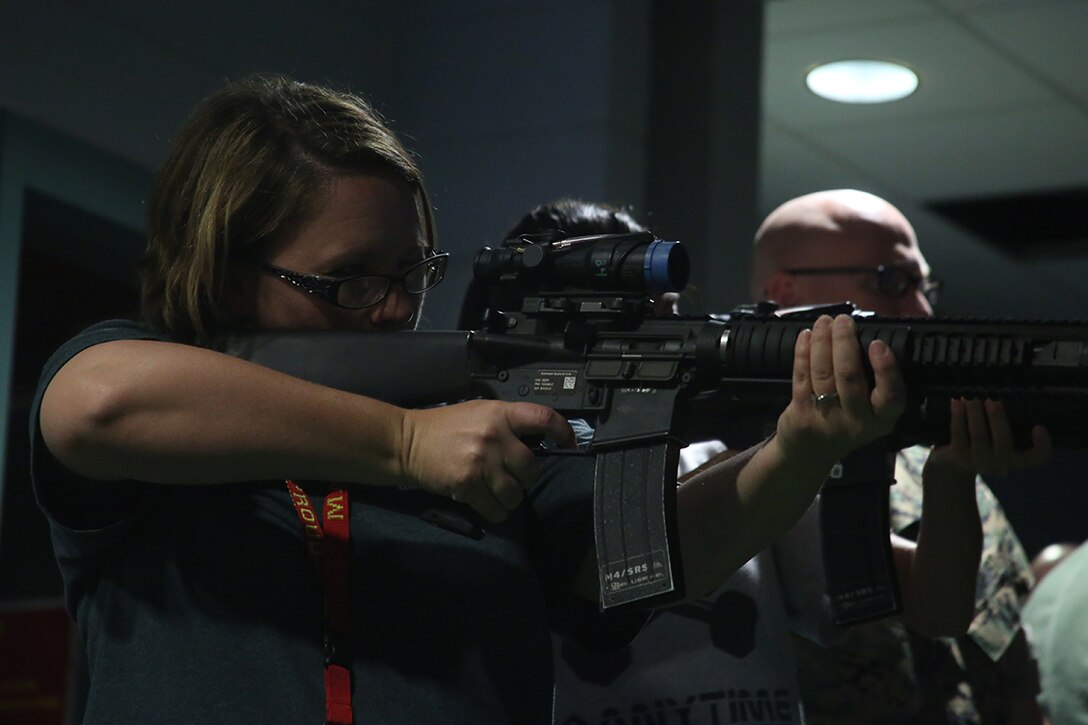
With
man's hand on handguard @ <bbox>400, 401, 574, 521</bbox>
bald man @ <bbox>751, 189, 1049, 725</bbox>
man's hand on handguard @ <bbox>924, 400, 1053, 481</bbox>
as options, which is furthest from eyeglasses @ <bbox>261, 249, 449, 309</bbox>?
bald man @ <bbox>751, 189, 1049, 725</bbox>

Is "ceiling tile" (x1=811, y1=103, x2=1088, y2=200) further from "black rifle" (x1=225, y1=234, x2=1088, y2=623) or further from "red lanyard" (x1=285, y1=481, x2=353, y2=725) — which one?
"red lanyard" (x1=285, y1=481, x2=353, y2=725)

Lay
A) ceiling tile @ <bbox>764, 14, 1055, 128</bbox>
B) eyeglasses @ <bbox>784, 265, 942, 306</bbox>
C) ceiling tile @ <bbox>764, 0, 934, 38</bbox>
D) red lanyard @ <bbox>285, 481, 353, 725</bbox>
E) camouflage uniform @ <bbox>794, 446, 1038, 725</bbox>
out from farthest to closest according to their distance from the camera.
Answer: ceiling tile @ <bbox>764, 14, 1055, 128</bbox>, ceiling tile @ <bbox>764, 0, 934, 38</bbox>, eyeglasses @ <bbox>784, 265, 942, 306</bbox>, camouflage uniform @ <bbox>794, 446, 1038, 725</bbox>, red lanyard @ <bbox>285, 481, 353, 725</bbox>

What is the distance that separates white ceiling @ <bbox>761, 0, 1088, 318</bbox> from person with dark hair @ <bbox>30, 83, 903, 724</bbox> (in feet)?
9.62

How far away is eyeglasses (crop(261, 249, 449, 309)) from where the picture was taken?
4.47 feet

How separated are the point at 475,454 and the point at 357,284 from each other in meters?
0.26

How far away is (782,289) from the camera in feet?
7.52

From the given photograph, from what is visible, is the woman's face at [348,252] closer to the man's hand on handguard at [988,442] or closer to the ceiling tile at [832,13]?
the man's hand on handguard at [988,442]

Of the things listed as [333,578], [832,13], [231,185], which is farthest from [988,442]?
[832,13]

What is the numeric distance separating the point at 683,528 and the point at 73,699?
2.41m

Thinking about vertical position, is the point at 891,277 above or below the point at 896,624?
above

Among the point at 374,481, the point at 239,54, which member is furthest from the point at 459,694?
the point at 239,54

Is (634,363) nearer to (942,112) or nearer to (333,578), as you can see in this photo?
(333,578)

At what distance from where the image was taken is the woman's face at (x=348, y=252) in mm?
1355

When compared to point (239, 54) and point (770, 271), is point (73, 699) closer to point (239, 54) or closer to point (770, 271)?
point (239, 54)
